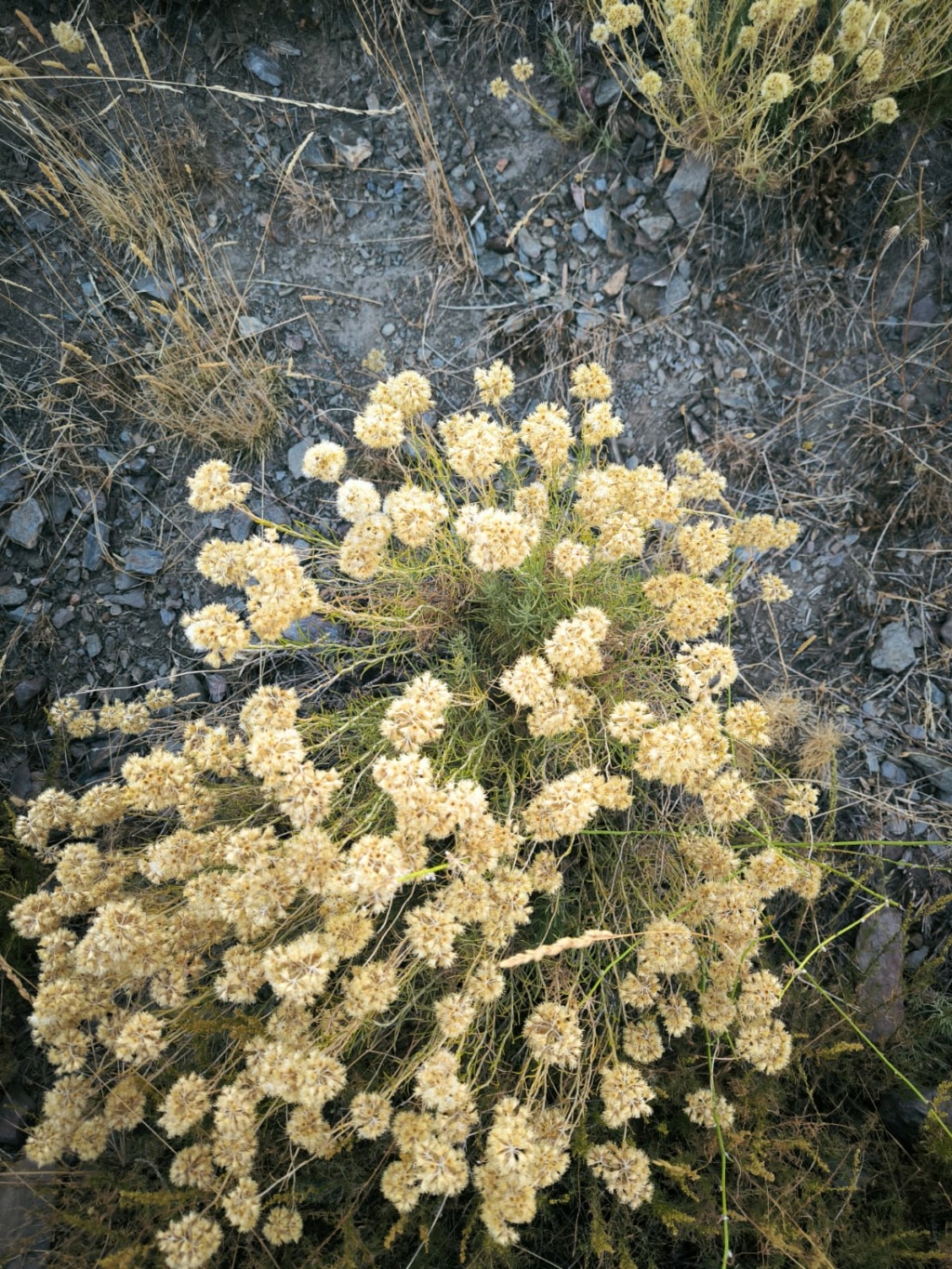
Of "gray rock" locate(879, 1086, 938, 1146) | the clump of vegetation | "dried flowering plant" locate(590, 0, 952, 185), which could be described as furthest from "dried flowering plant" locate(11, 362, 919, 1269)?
"dried flowering plant" locate(590, 0, 952, 185)

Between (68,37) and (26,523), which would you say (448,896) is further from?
(68,37)

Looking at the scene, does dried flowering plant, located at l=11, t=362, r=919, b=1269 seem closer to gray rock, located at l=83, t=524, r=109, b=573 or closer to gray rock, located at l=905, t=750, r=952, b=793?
gray rock, located at l=905, t=750, r=952, b=793

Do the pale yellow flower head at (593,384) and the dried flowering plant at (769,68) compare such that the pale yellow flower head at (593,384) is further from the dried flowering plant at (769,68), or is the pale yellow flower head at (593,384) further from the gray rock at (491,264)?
the gray rock at (491,264)

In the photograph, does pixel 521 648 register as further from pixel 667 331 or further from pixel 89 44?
pixel 89 44

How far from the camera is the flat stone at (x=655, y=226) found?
4.34 m

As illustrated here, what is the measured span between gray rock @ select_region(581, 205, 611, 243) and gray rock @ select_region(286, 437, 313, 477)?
209cm

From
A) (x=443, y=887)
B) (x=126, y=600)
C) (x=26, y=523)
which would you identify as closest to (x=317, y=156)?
(x=26, y=523)

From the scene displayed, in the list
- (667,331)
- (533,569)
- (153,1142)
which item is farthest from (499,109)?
(153,1142)

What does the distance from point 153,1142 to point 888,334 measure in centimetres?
533

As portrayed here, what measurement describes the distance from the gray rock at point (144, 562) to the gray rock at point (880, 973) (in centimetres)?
410

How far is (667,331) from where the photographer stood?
4.38 m

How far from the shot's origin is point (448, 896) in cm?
246

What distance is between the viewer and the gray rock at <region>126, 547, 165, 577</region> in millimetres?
4312

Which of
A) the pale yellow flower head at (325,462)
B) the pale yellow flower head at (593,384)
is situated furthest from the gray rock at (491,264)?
the pale yellow flower head at (325,462)
